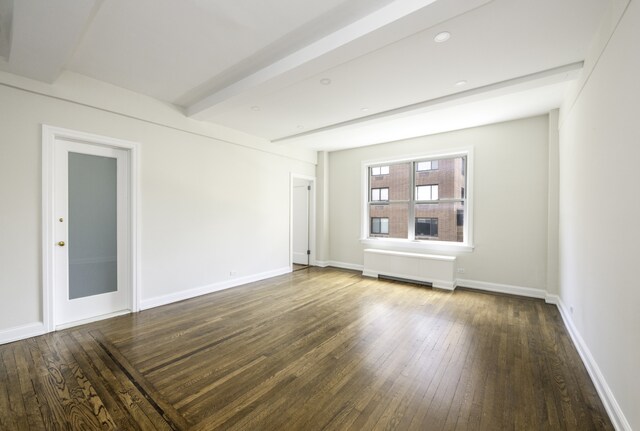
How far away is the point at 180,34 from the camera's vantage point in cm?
243

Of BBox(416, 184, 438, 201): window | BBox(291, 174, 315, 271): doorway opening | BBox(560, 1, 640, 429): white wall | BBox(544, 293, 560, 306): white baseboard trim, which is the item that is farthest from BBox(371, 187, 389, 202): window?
BBox(560, 1, 640, 429): white wall

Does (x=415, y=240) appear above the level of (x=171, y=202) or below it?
below

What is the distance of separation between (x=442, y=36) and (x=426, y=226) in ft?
12.6

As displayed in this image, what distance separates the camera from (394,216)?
6.00m

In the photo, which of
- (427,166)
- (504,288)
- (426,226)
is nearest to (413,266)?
(426,226)

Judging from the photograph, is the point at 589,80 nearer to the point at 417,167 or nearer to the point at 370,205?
the point at 417,167

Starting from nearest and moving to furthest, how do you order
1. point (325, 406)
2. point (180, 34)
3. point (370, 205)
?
point (325, 406)
point (180, 34)
point (370, 205)

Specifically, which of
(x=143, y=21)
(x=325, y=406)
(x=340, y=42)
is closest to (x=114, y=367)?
(x=325, y=406)

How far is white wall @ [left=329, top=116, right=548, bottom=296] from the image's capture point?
432cm

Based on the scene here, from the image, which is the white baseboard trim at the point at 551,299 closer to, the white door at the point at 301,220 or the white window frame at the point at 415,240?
the white window frame at the point at 415,240

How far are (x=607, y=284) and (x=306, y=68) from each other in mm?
→ 3005

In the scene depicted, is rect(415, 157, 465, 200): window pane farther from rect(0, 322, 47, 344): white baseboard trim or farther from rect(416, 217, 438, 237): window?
rect(0, 322, 47, 344): white baseboard trim

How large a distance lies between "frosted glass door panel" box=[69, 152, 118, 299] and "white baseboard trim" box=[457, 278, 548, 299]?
551 cm

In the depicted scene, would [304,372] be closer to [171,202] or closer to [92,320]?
[92,320]
